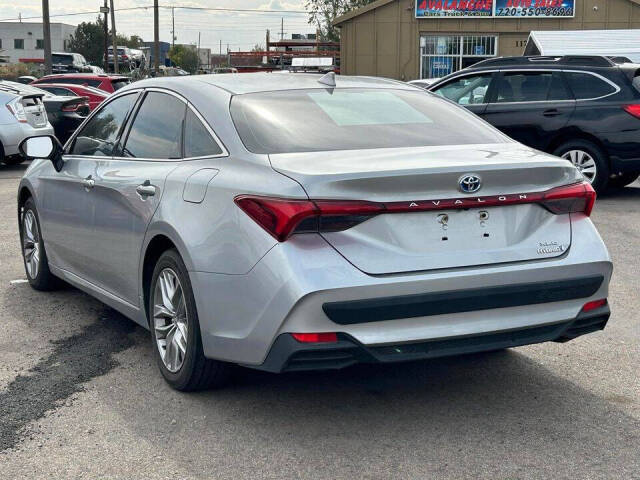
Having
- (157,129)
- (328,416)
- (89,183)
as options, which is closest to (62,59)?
(89,183)

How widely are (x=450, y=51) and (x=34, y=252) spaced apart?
34.1m

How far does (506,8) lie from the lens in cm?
3897

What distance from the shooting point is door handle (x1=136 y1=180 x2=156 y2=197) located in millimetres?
5027

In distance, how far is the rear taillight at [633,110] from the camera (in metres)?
12.3

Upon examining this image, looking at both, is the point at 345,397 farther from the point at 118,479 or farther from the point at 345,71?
the point at 345,71

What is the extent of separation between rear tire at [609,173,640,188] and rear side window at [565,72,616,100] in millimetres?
1373

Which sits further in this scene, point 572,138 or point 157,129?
point 572,138

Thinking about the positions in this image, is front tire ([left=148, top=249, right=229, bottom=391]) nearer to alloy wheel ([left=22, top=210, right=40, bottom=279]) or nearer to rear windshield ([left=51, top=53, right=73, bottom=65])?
alloy wheel ([left=22, top=210, right=40, bottom=279])

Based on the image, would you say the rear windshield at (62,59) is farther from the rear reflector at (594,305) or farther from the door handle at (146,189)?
the rear reflector at (594,305)

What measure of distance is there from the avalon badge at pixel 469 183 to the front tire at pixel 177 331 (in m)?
1.29

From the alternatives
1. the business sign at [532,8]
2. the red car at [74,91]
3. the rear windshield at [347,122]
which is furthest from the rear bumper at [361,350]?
the business sign at [532,8]

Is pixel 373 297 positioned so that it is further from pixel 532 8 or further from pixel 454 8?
pixel 532 8

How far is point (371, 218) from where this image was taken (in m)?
4.09

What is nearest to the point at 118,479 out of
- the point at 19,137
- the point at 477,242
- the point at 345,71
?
the point at 477,242
